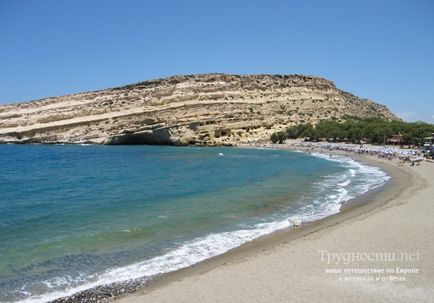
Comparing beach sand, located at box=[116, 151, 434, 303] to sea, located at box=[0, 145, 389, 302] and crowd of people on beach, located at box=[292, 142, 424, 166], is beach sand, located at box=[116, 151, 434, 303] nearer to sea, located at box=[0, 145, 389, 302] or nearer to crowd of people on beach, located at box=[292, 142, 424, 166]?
sea, located at box=[0, 145, 389, 302]

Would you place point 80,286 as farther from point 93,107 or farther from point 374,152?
point 93,107

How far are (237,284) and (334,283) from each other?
2.28m

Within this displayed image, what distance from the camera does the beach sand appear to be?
9266mm

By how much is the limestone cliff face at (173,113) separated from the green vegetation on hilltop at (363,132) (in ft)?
16.9

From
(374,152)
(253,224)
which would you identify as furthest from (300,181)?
(374,152)

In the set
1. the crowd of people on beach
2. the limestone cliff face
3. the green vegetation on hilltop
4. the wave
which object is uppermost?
the limestone cliff face

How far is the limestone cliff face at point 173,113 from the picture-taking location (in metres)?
82.9

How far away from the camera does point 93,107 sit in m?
89.0

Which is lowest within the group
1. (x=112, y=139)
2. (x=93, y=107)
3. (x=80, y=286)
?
(x=80, y=286)

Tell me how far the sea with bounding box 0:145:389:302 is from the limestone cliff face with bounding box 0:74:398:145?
4863 cm

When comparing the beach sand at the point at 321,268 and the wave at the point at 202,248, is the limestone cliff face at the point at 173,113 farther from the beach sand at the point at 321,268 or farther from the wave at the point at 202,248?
the beach sand at the point at 321,268

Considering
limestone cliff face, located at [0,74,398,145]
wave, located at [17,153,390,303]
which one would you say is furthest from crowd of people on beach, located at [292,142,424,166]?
wave, located at [17,153,390,303]

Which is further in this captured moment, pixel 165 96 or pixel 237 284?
pixel 165 96

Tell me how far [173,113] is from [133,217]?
66.2m
